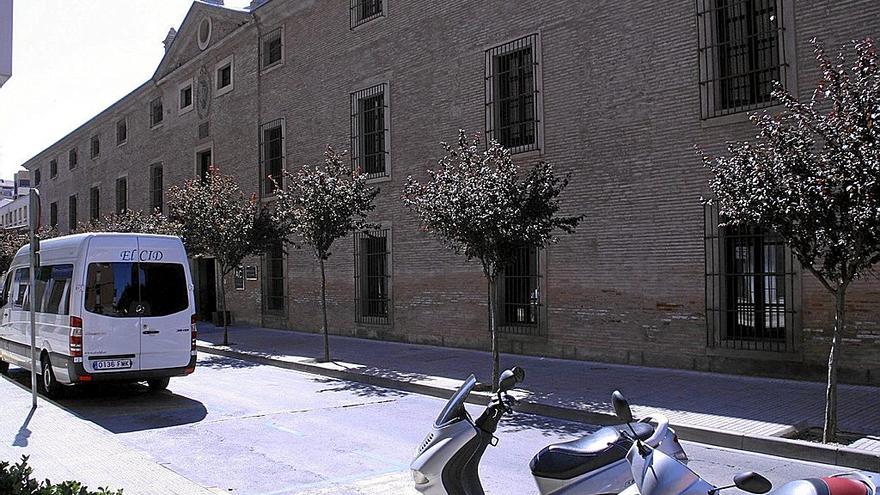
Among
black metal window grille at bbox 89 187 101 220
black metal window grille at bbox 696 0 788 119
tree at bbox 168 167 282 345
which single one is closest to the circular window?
tree at bbox 168 167 282 345

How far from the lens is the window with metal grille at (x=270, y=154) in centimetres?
2273

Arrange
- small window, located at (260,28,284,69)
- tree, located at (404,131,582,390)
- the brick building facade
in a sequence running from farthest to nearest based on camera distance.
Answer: small window, located at (260,28,284,69)
the brick building facade
tree, located at (404,131,582,390)

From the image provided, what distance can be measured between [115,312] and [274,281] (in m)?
12.9

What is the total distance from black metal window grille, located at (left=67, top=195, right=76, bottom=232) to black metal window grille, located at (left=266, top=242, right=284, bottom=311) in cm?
2389

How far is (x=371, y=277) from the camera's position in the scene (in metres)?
18.6

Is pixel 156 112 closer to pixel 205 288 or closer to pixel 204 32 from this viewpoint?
pixel 204 32

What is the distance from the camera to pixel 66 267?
34.1 feet

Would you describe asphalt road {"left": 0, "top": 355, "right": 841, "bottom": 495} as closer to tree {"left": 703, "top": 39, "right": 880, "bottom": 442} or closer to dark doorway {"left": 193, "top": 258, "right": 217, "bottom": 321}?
tree {"left": 703, "top": 39, "right": 880, "bottom": 442}

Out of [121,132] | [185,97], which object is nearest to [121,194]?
[121,132]

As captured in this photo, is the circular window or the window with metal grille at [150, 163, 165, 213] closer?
the circular window

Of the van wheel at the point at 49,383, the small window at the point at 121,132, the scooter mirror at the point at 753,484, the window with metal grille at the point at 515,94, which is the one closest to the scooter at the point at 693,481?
the scooter mirror at the point at 753,484

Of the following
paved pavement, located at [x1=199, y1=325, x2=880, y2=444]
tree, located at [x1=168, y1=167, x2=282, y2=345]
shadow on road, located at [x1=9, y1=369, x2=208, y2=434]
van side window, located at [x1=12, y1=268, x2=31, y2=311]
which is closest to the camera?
paved pavement, located at [x1=199, y1=325, x2=880, y2=444]

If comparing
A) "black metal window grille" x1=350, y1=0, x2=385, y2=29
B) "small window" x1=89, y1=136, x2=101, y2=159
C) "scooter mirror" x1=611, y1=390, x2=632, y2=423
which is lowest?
"scooter mirror" x1=611, y1=390, x2=632, y2=423

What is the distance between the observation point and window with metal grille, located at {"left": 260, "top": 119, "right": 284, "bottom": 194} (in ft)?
74.6
